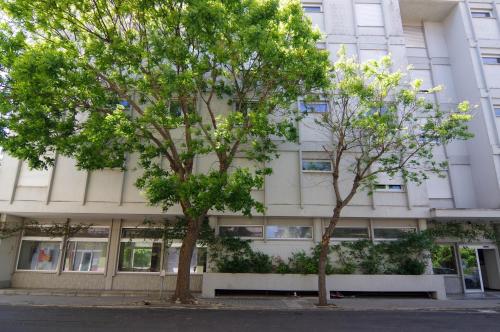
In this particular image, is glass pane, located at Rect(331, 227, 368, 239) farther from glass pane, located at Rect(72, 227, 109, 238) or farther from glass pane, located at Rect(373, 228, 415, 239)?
glass pane, located at Rect(72, 227, 109, 238)

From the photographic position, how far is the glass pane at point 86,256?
17.2 m

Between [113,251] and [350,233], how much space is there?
37.4 feet

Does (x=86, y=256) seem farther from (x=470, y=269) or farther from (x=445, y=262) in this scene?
(x=470, y=269)

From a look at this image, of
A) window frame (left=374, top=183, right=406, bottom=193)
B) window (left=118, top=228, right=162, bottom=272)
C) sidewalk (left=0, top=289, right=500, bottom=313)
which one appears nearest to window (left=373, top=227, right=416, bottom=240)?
window frame (left=374, top=183, right=406, bottom=193)

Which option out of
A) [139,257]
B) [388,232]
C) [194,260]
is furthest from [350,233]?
[139,257]

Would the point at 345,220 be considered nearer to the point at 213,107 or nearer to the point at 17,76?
the point at 213,107

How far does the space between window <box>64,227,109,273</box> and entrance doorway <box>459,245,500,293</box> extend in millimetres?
17640

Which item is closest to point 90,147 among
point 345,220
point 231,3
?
point 231,3

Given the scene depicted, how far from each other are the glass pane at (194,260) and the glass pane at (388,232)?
8.17 m

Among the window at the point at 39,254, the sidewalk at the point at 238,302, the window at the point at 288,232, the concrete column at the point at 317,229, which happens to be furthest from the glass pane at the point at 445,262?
the window at the point at 39,254

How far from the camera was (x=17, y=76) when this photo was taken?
9773 millimetres

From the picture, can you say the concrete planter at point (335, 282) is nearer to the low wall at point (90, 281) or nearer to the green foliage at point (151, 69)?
the low wall at point (90, 281)

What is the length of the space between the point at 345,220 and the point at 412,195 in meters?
3.34

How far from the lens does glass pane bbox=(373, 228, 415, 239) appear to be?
667 inches
